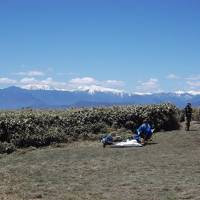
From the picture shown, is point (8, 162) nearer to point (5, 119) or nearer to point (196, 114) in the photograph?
point (5, 119)

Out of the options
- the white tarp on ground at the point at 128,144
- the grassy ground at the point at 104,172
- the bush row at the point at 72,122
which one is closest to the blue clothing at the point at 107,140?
the grassy ground at the point at 104,172

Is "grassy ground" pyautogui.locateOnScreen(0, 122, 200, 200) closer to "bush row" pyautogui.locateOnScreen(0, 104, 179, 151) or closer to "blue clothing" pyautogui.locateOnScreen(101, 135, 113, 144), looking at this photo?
"blue clothing" pyautogui.locateOnScreen(101, 135, 113, 144)

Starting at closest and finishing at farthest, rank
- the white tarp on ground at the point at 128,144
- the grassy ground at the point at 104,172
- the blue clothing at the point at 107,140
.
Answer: the grassy ground at the point at 104,172
the white tarp on ground at the point at 128,144
the blue clothing at the point at 107,140

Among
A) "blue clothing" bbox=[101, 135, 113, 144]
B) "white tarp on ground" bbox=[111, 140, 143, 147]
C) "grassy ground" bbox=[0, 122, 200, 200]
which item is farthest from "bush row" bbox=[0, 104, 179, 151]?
"white tarp on ground" bbox=[111, 140, 143, 147]

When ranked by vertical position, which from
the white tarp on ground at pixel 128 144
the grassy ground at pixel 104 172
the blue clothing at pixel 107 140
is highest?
the blue clothing at pixel 107 140

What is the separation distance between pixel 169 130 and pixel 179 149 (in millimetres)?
12781

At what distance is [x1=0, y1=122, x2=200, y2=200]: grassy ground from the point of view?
1853cm

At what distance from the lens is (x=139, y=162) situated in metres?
25.9

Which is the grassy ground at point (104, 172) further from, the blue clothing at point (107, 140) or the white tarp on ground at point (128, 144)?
the white tarp on ground at point (128, 144)

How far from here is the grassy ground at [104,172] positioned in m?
18.5

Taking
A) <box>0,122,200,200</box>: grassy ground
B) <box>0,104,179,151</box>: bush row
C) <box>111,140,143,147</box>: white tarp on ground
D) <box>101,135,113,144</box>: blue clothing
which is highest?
<box>0,104,179,151</box>: bush row

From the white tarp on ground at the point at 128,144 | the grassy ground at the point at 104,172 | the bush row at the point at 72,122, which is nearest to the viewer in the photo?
the grassy ground at the point at 104,172

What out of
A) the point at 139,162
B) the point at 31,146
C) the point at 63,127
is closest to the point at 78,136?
the point at 63,127

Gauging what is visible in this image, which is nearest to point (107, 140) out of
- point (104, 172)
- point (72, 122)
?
point (72, 122)
